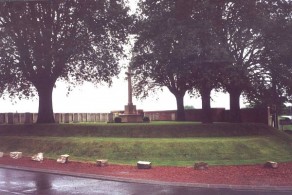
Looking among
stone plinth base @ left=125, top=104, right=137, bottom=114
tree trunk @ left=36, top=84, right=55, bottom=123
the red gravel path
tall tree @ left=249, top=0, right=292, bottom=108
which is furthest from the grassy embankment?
stone plinth base @ left=125, top=104, right=137, bottom=114

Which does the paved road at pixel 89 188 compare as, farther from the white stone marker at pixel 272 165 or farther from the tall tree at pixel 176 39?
the tall tree at pixel 176 39

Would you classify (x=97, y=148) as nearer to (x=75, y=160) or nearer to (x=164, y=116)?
(x=75, y=160)

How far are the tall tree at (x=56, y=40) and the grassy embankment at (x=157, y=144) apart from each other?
16.6ft

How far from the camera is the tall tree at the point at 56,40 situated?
30719mm

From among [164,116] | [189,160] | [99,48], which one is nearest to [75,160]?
[189,160]

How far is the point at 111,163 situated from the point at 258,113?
2764cm

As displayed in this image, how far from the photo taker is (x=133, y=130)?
94.1 ft

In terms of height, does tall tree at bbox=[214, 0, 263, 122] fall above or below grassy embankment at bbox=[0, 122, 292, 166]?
above

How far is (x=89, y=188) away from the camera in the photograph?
A: 46.2ft

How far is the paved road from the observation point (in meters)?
13.2

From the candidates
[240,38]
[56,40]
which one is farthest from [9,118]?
[240,38]

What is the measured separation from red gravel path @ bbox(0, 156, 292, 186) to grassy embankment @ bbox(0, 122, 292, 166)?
1.85 meters

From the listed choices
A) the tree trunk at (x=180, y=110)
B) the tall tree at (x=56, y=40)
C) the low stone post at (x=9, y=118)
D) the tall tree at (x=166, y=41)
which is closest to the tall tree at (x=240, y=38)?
the tall tree at (x=166, y=41)

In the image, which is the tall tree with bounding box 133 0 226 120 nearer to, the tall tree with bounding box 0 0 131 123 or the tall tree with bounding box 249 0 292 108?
the tall tree with bounding box 0 0 131 123
